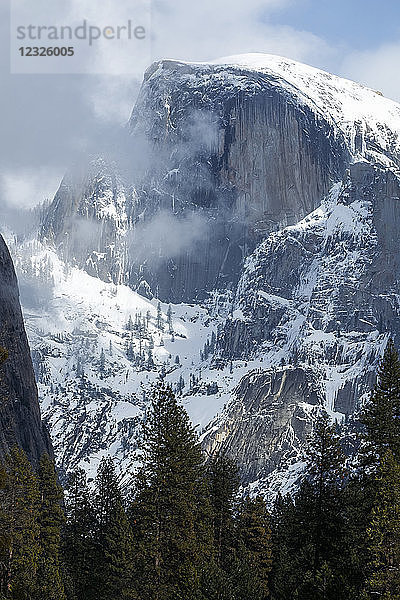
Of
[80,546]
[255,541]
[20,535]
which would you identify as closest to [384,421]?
[255,541]

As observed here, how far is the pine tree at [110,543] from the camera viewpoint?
49.5 meters

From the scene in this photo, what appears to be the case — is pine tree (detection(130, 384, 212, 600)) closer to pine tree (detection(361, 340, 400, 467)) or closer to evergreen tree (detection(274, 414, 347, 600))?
evergreen tree (detection(274, 414, 347, 600))

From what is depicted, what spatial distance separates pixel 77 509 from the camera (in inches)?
2559

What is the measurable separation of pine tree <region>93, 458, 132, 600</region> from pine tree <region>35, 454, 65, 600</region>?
3.45 m

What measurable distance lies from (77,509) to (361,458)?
31447mm

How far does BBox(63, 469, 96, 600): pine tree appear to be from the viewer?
58.7m

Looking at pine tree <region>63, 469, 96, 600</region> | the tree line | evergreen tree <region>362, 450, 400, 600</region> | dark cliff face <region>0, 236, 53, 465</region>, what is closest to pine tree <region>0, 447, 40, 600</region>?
the tree line

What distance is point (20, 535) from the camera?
141 feet

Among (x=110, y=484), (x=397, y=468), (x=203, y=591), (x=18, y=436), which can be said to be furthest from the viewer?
(x=18, y=436)

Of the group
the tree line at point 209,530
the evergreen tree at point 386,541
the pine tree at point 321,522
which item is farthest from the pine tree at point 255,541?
the evergreen tree at point 386,541

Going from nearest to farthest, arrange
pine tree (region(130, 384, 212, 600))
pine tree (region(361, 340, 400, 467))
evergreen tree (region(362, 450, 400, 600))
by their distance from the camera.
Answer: evergreen tree (region(362, 450, 400, 600))
pine tree (region(361, 340, 400, 467))
pine tree (region(130, 384, 212, 600))

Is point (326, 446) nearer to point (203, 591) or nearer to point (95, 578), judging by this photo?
point (203, 591)

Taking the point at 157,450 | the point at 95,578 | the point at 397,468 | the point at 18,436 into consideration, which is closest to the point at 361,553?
the point at 397,468

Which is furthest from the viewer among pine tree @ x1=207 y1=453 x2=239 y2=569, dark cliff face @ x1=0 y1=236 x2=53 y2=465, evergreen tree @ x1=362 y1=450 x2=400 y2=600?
dark cliff face @ x1=0 y1=236 x2=53 y2=465
